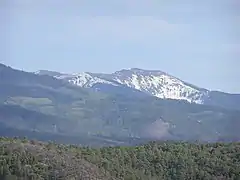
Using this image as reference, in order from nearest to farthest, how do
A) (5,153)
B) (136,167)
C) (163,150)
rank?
(5,153), (136,167), (163,150)

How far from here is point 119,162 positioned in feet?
267

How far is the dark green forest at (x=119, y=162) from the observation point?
71438mm

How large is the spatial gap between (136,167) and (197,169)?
841cm

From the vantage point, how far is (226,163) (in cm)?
8488

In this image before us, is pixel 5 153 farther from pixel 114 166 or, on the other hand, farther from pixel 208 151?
pixel 208 151

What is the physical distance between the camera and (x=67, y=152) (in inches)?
3108

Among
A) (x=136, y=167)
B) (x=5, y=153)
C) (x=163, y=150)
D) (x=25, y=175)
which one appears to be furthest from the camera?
(x=163, y=150)

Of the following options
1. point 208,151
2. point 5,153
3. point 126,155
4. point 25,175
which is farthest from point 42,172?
point 208,151

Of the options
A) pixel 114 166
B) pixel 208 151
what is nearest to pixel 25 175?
pixel 114 166

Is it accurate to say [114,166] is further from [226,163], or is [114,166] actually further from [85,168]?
[226,163]

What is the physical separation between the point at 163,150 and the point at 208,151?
6.60m

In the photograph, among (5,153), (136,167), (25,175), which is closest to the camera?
(25,175)

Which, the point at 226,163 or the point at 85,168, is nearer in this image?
the point at 85,168

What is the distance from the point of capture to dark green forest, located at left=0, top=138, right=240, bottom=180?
71.4 m
